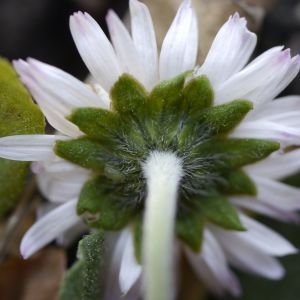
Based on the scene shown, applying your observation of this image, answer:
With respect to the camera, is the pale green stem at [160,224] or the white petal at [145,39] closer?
the pale green stem at [160,224]

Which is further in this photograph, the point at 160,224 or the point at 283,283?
the point at 283,283

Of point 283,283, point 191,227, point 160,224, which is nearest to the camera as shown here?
point 160,224

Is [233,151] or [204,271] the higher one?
[233,151]

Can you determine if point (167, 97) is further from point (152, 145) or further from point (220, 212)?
point (220, 212)

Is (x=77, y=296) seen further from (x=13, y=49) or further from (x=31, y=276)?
(x=13, y=49)

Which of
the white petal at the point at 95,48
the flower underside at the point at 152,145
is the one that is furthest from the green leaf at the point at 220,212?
the white petal at the point at 95,48

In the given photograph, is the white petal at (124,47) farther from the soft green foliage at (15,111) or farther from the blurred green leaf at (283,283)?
the blurred green leaf at (283,283)

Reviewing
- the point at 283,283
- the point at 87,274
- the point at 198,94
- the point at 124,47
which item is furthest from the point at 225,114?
the point at 283,283

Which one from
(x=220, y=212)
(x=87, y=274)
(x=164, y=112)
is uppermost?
(x=164, y=112)
